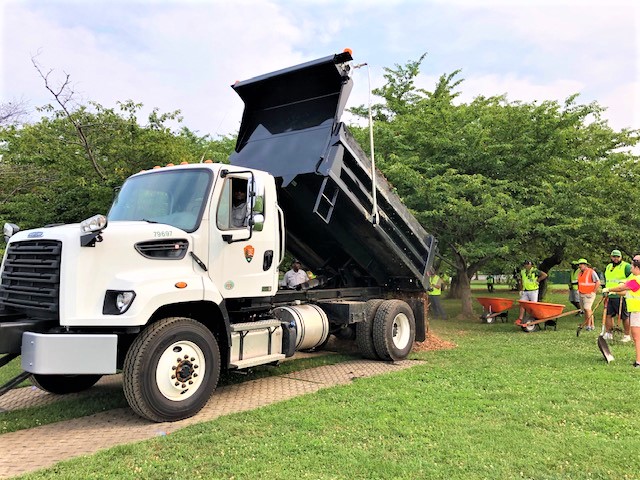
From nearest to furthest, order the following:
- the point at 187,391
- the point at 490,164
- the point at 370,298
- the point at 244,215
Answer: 1. the point at 187,391
2. the point at 244,215
3. the point at 370,298
4. the point at 490,164

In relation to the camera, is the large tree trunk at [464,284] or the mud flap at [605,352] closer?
the mud flap at [605,352]

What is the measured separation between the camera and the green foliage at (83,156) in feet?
37.0

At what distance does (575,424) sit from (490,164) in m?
8.98

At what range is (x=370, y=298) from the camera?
362 inches

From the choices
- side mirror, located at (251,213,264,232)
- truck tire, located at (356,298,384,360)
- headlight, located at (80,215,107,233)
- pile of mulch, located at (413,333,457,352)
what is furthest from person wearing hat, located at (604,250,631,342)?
headlight, located at (80,215,107,233)

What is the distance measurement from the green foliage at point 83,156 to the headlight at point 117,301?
20.5 ft

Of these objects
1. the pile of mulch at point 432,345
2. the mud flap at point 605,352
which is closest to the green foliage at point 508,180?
the pile of mulch at point 432,345

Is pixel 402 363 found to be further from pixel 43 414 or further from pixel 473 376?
pixel 43 414

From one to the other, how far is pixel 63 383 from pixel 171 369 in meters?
2.12

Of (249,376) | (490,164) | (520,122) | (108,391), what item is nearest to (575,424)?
(249,376)

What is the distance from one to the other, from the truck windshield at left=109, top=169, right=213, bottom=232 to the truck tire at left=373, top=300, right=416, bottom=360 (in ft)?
12.6

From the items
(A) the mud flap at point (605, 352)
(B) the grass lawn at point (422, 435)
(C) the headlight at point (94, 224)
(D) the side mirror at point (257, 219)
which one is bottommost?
(B) the grass lawn at point (422, 435)

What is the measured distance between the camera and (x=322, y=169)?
271 inches

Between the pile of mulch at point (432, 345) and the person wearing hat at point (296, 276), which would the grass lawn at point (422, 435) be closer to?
the pile of mulch at point (432, 345)
